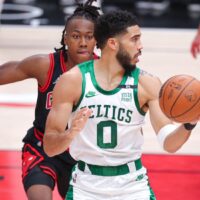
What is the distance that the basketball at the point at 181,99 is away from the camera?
4.14 metres

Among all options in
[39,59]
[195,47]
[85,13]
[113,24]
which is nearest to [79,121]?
[113,24]

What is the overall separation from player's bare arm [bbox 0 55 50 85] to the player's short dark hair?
A: 97cm

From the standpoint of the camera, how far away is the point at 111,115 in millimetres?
4340

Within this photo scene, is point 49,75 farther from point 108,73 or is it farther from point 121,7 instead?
point 121,7

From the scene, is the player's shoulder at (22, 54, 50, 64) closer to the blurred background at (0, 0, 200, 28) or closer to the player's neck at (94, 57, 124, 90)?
the player's neck at (94, 57, 124, 90)

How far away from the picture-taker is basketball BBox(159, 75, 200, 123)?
13.6 ft

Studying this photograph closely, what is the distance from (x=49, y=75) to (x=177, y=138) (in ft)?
4.60

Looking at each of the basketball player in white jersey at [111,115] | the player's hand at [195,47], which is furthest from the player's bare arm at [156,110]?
the player's hand at [195,47]

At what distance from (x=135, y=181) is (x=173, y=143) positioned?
1.18 feet

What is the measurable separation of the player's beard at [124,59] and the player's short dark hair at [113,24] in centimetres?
10

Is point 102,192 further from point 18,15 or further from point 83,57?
point 18,15

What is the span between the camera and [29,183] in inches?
199

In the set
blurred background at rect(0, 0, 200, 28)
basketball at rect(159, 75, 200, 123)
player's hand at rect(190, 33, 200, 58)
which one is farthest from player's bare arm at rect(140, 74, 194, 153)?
blurred background at rect(0, 0, 200, 28)

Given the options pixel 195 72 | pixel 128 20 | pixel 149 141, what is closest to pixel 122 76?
pixel 128 20
